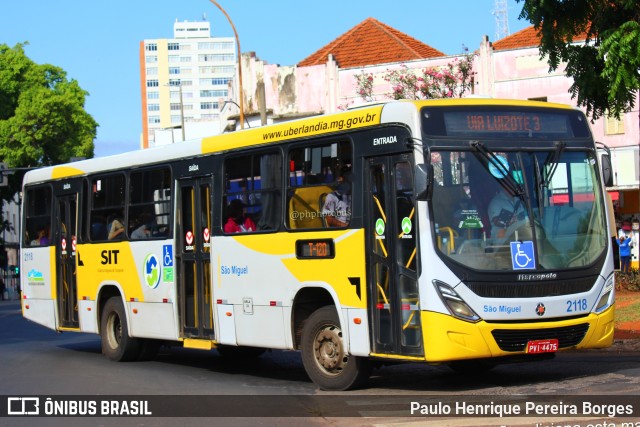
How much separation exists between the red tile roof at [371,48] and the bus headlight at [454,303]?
1478 inches

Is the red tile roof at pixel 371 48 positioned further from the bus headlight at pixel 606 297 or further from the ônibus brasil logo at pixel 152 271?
the bus headlight at pixel 606 297

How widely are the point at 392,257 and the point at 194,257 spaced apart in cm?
420

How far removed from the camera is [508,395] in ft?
36.2

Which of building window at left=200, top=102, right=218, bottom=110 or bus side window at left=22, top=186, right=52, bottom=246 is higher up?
building window at left=200, top=102, right=218, bottom=110

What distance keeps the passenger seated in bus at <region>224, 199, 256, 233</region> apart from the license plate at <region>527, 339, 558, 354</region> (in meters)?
3.98

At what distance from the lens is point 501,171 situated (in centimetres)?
1127

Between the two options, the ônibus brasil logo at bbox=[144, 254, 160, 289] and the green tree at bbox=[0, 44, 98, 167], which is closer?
the ônibus brasil logo at bbox=[144, 254, 160, 289]

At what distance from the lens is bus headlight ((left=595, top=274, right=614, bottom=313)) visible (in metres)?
11.6

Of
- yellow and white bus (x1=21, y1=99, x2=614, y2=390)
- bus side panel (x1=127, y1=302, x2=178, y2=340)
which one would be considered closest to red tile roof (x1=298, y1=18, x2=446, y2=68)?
bus side panel (x1=127, y1=302, x2=178, y2=340)

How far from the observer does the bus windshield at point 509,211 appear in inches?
434

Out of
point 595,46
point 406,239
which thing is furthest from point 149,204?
point 595,46

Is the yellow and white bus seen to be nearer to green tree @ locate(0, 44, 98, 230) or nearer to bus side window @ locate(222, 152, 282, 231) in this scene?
bus side window @ locate(222, 152, 282, 231)

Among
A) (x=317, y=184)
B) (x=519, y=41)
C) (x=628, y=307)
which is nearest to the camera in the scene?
(x=317, y=184)

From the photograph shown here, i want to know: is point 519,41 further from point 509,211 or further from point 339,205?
point 509,211
